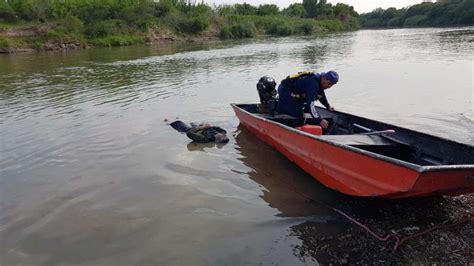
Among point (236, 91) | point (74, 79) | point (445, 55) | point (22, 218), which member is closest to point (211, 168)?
point (22, 218)

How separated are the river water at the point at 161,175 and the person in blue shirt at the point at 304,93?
0.92 meters

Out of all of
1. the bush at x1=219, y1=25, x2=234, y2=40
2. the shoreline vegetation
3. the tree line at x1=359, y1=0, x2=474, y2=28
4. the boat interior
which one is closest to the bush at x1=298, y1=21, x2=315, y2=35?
the shoreline vegetation

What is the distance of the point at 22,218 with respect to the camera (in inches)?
200

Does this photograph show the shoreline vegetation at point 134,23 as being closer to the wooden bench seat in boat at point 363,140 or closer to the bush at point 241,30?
the bush at point 241,30

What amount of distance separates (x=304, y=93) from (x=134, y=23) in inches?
1754

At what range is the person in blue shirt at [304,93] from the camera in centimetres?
650

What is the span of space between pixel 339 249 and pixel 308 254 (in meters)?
0.32

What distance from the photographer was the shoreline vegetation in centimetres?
3916

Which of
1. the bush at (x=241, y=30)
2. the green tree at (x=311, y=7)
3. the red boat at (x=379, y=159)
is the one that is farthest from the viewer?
the green tree at (x=311, y=7)

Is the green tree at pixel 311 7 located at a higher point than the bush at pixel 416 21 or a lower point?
higher

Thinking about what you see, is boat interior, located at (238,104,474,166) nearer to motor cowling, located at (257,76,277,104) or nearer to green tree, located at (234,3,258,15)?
motor cowling, located at (257,76,277,104)

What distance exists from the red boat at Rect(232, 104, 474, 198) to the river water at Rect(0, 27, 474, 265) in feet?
1.41

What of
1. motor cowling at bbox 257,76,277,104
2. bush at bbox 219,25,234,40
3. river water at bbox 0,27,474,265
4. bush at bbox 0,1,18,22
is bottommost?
river water at bbox 0,27,474,265

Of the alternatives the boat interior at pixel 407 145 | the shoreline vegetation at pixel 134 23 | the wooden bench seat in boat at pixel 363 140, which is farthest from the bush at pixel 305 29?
the wooden bench seat in boat at pixel 363 140
